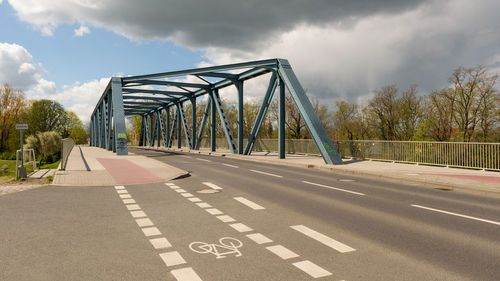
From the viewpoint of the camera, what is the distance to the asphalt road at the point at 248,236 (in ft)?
12.2

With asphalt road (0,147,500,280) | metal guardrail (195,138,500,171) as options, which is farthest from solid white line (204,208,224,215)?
metal guardrail (195,138,500,171)

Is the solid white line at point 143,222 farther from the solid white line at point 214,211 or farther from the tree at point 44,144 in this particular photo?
the tree at point 44,144

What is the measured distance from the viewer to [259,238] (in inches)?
194

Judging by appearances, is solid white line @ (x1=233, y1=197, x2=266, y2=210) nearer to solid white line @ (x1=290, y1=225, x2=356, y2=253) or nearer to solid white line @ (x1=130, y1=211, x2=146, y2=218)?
solid white line @ (x1=290, y1=225, x2=356, y2=253)

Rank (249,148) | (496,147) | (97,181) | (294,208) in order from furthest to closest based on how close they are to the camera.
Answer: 1. (249,148)
2. (496,147)
3. (97,181)
4. (294,208)

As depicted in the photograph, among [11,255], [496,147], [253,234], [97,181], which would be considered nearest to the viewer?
[11,255]

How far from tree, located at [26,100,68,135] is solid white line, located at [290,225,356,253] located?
68.8 meters

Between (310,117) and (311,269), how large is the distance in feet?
55.5

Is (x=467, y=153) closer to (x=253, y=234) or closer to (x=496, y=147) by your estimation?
(x=496, y=147)

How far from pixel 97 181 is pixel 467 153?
56.8 feet

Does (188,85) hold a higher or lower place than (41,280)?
higher

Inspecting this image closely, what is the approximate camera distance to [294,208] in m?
7.11

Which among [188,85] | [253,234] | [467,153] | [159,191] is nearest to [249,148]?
[188,85]

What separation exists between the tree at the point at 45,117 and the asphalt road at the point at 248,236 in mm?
63390
